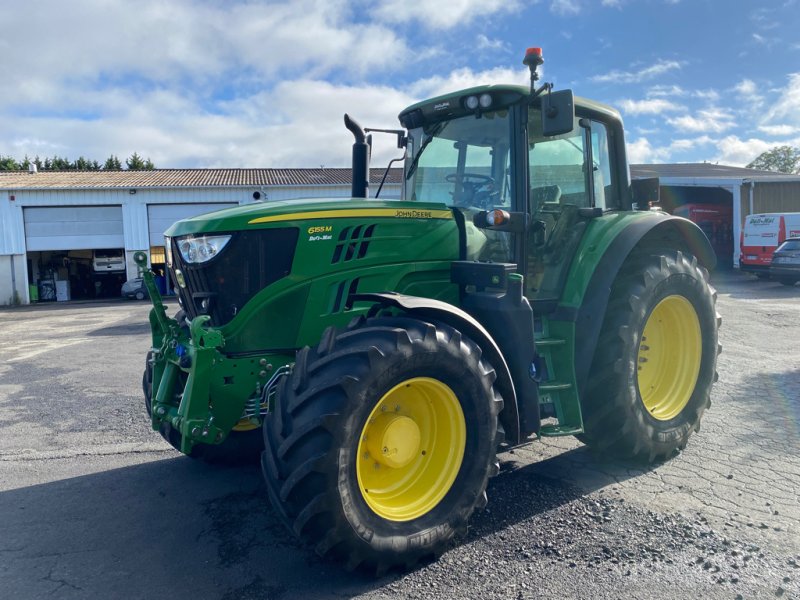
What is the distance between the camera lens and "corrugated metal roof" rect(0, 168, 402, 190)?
27.5 m

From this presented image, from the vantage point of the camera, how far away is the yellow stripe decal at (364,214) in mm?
3566

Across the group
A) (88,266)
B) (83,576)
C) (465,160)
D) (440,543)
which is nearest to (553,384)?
(440,543)

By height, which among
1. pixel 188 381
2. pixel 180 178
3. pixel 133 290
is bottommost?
pixel 133 290

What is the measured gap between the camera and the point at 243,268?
3.55m

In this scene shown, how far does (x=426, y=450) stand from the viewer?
3436 mm

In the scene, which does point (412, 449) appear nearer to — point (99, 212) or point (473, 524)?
point (473, 524)

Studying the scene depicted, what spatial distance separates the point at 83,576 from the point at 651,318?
4.08m

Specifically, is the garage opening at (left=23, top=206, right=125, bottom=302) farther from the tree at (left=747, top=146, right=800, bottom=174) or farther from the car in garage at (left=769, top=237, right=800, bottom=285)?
the tree at (left=747, top=146, right=800, bottom=174)

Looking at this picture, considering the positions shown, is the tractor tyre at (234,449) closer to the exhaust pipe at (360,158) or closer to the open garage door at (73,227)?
the exhaust pipe at (360,158)

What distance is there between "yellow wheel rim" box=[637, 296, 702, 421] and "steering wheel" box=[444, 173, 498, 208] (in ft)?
5.34

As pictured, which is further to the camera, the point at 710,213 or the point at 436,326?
the point at 710,213

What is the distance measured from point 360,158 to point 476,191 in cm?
96

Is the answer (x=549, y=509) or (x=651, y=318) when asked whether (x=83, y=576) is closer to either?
(x=549, y=509)

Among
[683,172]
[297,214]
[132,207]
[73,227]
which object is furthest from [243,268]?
[683,172]
